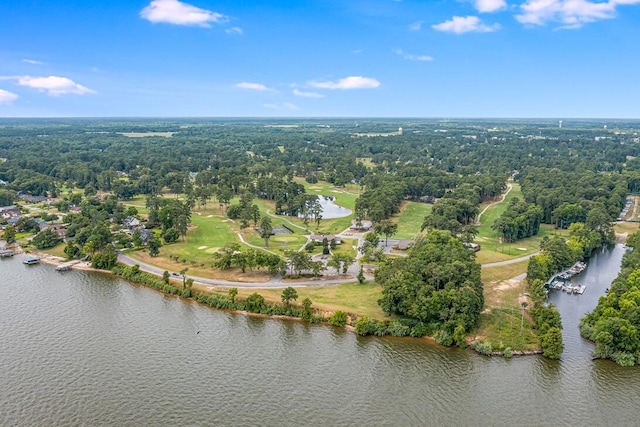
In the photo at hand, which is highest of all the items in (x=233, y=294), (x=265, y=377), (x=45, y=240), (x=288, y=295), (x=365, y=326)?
(x=288, y=295)

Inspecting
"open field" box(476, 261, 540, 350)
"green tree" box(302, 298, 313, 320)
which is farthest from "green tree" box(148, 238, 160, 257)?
"open field" box(476, 261, 540, 350)

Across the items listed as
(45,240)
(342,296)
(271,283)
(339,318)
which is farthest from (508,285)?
(45,240)

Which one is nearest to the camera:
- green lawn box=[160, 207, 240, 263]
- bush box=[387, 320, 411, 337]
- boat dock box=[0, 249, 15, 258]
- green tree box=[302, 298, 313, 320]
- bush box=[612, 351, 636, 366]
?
bush box=[612, 351, 636, 366]

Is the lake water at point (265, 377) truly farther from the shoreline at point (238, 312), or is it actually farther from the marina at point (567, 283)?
the marina at point (567, 283)

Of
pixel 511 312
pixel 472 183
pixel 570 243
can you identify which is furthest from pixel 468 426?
pixel 472 183

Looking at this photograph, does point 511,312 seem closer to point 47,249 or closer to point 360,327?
point 360,327

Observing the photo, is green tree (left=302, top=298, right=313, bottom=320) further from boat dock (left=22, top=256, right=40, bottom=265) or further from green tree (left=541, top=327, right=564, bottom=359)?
boat dock (left=22, top=256, right=40, bottom=265)

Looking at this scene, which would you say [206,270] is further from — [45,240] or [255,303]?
[45,240]
